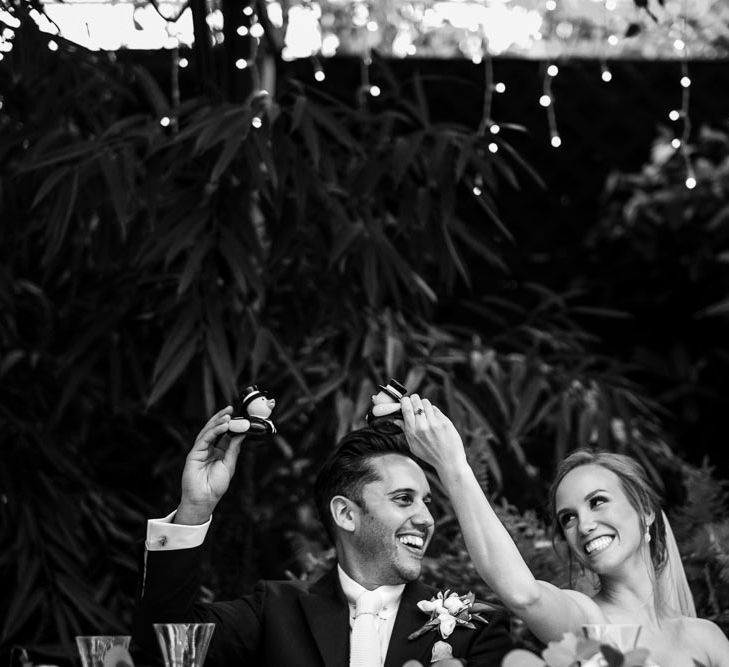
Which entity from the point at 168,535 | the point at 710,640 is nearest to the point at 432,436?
the point at 168,535

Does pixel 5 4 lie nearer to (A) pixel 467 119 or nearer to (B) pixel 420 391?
(B) pixel 420 391

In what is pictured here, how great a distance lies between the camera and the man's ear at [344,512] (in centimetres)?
259

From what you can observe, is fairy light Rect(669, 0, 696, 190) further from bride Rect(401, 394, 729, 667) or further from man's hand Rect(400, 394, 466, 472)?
man's hand Rect(400, 394, 466, 472)

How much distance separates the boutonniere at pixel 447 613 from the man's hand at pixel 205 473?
45 centimetres

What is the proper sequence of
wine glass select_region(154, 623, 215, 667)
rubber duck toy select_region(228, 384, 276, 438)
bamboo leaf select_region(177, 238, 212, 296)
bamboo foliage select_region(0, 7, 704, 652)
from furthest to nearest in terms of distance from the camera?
bamboo foliage select_region(0, 7, 704, 652), bamboo leaf select_region(177, 238, 212, 296), rubber duck toy select_region(228, 384, 276, 438), wine glass select_region(154, 623, 215, 667)

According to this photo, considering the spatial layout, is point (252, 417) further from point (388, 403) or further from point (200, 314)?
point (200, 314)

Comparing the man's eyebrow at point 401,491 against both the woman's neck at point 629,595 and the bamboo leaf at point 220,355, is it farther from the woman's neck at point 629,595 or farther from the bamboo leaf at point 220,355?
the bamboo leaf at point 220,355

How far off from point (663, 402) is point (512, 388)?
1120 millimetres

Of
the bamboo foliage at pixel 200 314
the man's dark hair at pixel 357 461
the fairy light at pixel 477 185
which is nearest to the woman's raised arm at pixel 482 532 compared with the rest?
the man's dark hair at pixel 357 461

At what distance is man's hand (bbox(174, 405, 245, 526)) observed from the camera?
7.87ft

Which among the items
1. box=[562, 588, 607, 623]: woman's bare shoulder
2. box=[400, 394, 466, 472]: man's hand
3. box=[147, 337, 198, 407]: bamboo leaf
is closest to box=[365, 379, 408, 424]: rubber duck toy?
box=[400, 394, 466, 472]: man's hand

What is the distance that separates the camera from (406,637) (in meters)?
2.48

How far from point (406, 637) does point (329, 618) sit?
155 millimetres

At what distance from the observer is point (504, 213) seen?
4.54m
